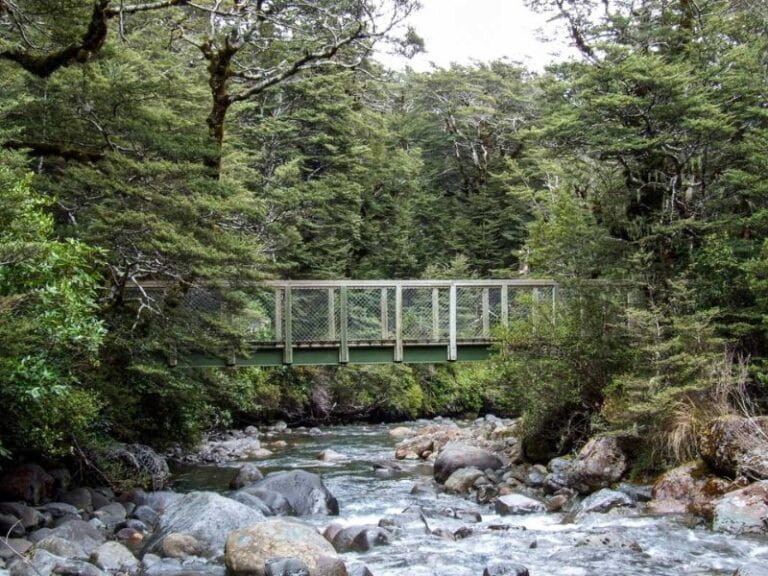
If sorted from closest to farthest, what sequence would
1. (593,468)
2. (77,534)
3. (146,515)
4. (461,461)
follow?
(77,534)
(146,515)
(593,468)
(461,461)

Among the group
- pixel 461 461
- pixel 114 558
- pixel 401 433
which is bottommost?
pixel 401 433

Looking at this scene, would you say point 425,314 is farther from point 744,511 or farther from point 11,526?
point 11,526

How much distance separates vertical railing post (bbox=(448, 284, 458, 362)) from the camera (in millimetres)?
15704

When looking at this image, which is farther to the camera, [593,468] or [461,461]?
[461,461]

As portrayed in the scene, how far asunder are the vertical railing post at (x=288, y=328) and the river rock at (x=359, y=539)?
586 centimetres

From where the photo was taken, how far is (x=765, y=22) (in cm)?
1476

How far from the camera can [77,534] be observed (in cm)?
923

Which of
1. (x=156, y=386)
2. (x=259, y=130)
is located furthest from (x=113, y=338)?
(x=259, y=130)

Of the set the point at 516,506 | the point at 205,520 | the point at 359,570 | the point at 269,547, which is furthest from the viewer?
the point at 516,506

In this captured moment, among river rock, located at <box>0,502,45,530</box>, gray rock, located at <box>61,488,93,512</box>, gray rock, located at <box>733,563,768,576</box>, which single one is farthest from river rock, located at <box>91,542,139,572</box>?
gray rock, located at <box>733,563,768,576</box>

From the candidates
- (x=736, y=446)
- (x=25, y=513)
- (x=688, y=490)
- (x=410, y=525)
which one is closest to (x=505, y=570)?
(x=410, y=525)

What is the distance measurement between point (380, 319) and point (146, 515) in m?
6.41

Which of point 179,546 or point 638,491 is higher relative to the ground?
point 638,491

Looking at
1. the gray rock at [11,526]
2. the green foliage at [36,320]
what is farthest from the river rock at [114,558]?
the green foliage at [36,320]
